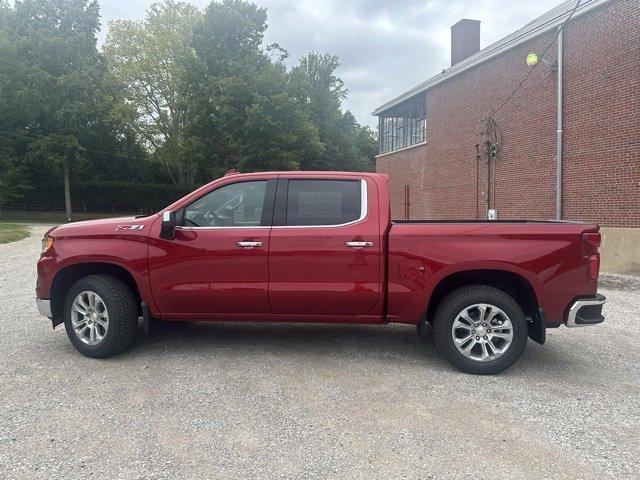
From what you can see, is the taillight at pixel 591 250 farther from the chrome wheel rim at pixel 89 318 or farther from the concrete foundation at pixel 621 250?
the concrete foundation at pixel 621 250

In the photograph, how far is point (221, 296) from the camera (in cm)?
454

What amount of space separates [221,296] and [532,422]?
281cm

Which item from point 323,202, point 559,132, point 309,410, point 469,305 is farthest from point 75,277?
point 559,132

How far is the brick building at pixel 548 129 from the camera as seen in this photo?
11.3 metres

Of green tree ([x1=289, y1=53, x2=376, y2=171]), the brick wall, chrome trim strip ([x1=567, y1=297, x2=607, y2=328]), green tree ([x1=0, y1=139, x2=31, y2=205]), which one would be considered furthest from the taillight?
green tree ([x1=289, y1=53, x2=376, y2=171])

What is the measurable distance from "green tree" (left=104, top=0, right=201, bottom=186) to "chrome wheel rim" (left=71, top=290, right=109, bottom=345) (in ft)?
108

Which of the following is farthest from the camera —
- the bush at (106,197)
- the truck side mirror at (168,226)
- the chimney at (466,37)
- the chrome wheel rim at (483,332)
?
the bush at (106,197)

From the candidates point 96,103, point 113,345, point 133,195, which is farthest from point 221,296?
point 133,195

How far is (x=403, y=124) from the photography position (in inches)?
955

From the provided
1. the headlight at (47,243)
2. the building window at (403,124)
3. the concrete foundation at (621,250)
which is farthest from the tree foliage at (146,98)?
the headlight at (47,243)

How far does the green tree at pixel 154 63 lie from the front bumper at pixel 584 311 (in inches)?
1373

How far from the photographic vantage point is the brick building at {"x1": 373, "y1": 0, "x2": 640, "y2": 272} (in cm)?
Answer: 1129

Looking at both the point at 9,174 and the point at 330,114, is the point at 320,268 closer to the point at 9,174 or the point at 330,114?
the point at 9,174

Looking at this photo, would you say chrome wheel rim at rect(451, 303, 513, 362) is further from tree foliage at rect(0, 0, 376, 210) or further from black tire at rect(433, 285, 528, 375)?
tree foliage at rect(0, 0, 376, 210)
